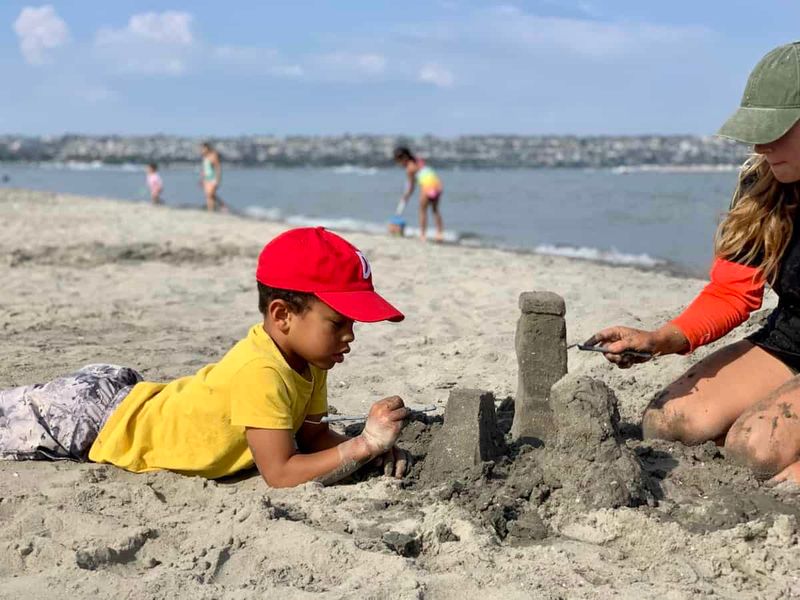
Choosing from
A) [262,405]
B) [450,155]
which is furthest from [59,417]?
[450,155]

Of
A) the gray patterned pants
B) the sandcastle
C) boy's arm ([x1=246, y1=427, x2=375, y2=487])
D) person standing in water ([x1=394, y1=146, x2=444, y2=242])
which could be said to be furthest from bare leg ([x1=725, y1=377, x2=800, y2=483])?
person standing in water ([x1=394, y1=146, x2=444, y2=242])

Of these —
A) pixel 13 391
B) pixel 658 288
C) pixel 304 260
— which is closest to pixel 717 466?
pixel 304 260

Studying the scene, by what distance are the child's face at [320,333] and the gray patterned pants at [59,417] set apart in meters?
0.85

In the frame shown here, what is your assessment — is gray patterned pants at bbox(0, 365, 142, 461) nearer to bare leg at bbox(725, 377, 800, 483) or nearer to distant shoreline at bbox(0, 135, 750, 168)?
bare leg at bbox(725, 377, 800, 483)

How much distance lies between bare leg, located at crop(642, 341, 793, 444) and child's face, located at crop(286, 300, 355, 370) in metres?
1.45

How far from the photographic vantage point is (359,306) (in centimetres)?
315

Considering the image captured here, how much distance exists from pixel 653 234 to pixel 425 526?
13.8 m

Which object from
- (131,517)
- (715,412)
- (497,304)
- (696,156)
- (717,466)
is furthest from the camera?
(696,156)

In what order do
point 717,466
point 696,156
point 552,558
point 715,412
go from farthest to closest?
1. point 696,156
2. point 715,412
3. point 717,466
4. point 552,558

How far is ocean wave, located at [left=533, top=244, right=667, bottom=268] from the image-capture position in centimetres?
1251

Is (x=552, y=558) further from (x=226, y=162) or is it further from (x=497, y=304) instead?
(x=226, y=162)

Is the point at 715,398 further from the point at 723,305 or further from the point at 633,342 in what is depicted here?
the point at 633,342

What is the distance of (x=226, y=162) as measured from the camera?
5075 centimetres

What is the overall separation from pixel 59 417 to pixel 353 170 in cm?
4171
